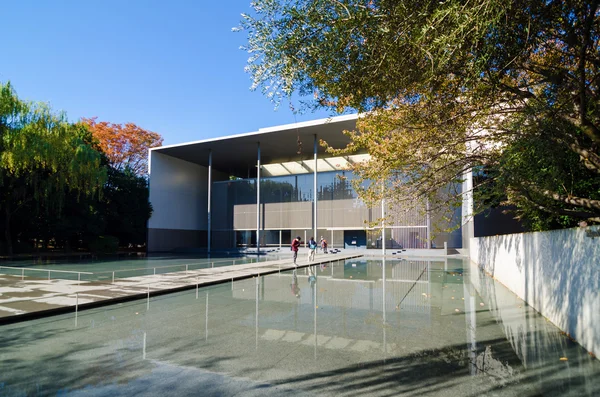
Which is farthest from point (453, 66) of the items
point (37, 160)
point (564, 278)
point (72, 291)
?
point (37, 160)

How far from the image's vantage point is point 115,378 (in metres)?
4.79

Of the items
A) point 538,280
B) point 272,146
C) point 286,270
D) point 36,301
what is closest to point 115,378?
point 36,301

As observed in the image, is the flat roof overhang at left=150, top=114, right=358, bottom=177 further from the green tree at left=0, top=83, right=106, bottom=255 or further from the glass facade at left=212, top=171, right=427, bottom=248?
the green tree at left=0, top=83, right=106, bottom=255

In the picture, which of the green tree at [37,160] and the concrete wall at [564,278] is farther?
the green tree at [37,160]

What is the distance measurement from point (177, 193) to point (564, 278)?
4566 centimetres

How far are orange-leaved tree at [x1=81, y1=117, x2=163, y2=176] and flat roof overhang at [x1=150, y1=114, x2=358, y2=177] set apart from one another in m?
5.25

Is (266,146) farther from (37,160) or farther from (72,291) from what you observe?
(72,291)

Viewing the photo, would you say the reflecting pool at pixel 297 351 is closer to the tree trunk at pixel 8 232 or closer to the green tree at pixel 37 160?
the green tree at pixel 37 160

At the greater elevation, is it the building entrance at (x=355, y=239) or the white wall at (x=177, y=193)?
the white wall at (x=177, y=193)

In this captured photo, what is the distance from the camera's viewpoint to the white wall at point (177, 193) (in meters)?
45.2

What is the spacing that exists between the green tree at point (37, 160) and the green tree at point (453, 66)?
27.1 meters

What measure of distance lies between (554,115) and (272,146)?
37424 millimetres

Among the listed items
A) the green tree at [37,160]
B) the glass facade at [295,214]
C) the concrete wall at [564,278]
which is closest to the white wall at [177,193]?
the glass facade at [295,214]

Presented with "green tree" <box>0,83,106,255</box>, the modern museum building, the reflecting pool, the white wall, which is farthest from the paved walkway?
the white wall
